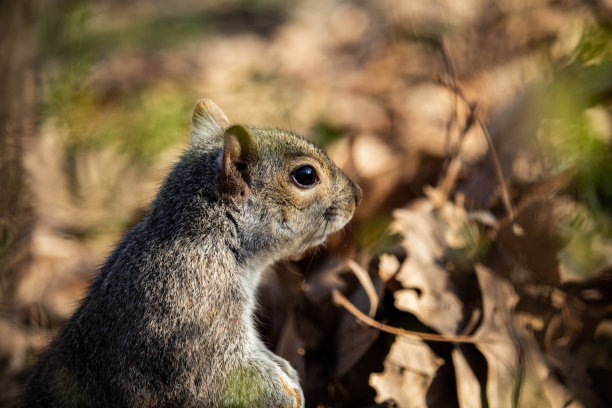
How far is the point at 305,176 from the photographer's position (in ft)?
11.0

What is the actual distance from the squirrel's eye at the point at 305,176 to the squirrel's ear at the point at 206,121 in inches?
22.6

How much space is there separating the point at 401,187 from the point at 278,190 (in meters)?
1.60

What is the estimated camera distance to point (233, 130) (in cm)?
305

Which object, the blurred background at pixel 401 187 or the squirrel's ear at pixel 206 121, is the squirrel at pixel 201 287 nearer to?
the squirrel's ear at pixel 206 121

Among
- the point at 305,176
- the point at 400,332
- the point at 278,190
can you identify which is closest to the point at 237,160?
the point at 278,190

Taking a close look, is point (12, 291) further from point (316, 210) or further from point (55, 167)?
point (316, 210)

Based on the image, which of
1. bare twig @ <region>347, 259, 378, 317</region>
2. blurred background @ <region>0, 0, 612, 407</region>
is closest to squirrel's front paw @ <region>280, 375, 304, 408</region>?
blurred background @ <region>0, 0, 612, 407</region>

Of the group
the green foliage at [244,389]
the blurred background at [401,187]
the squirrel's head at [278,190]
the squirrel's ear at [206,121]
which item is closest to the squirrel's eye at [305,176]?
the squirrel's head at [278,190]

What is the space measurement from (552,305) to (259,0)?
615 centimetres

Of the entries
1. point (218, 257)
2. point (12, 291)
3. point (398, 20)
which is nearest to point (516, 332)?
point (218, 257)

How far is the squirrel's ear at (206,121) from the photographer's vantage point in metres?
3.62

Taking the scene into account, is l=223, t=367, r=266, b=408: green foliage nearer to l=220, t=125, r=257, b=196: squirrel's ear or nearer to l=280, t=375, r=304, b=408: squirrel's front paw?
l=280, t=375, r=304, b=408: squirrel's front paw

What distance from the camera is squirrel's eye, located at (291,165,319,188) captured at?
131 inches

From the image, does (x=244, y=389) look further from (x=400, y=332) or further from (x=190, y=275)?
(x=400, y=332)
